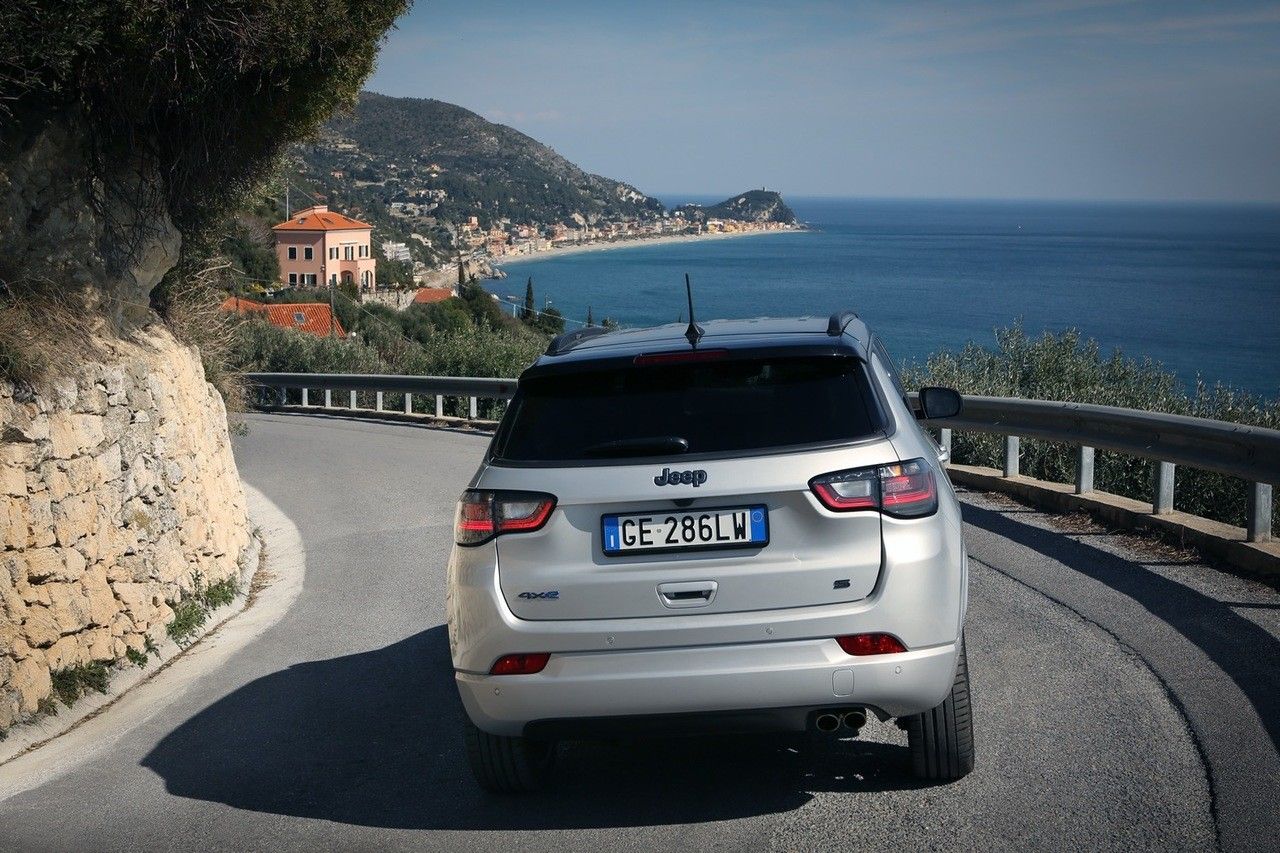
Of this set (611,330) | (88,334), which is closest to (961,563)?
(611,330)

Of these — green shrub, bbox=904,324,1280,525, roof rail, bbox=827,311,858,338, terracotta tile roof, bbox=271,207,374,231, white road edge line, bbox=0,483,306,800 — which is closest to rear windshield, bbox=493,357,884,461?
roof rail, bbox=827,311,858,338

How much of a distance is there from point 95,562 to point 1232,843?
570 cm

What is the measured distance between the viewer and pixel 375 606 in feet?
29.0

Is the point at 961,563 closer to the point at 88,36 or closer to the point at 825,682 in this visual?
the point at 825,682

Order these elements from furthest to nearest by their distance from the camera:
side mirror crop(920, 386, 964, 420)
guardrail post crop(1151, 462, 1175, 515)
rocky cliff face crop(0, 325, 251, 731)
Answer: guardrail post crop(1151, 462, 1175, 515) < side mirror crop(920, 386, 964, 420) < rocky cliff face crop(0, 325, 251, 731)

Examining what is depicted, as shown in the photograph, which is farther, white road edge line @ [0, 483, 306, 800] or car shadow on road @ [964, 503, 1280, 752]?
white road edge line @ [0, 483, 306, 800]

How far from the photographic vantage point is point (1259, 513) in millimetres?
8117

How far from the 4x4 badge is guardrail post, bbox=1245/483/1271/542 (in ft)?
17.2

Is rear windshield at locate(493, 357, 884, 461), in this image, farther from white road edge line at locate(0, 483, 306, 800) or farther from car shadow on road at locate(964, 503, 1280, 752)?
white road edge line at locate(0, 483, 306, 800)

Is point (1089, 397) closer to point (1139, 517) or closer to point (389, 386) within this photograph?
point (1139, 517)

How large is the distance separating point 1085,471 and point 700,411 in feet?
22.8

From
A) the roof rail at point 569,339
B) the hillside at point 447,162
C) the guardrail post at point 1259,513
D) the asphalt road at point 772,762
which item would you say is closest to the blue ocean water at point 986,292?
the hillside at point 447,162

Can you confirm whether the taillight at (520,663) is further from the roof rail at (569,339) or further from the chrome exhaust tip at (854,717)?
the roof rail at (569,339)

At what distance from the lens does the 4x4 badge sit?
14.0 ft
